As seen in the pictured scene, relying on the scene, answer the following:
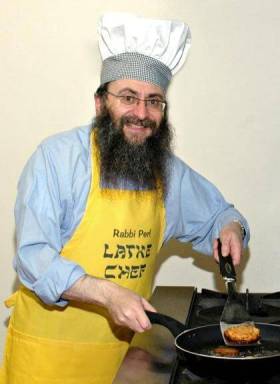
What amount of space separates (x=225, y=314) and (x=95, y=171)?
44cm

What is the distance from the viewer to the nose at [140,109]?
1.47 m

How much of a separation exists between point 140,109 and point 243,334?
553 millimetres

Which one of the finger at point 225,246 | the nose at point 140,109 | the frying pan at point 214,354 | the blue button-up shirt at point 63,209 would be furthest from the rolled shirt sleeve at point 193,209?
the frying pan at point 214,354

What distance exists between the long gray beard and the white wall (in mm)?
329

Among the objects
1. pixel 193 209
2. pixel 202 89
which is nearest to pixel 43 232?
pixel 193 209

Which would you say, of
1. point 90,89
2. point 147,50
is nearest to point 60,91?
point 90,89

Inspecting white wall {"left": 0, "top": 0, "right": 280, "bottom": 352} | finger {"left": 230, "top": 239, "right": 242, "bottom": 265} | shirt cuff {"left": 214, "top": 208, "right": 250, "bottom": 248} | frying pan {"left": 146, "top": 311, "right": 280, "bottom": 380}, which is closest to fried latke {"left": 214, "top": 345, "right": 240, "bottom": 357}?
frying pan {"left": 146, "top": 311, "right": 280, "bottom": 380}

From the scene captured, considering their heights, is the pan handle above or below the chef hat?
below

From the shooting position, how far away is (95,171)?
1.50 meters

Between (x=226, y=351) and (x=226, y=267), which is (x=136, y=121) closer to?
(x=226, y=267)

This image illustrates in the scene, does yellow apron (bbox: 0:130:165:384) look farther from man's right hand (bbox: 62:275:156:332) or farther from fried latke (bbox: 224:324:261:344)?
fried latke (bbox: 224:324:261:344)

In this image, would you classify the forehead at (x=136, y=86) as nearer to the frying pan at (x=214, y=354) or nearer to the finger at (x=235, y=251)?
the finger at (x=235, y=251)

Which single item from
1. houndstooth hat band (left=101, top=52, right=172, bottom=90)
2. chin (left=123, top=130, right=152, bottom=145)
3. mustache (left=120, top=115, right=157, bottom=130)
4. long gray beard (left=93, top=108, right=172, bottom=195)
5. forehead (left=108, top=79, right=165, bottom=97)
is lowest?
long gray beard (left=93, top=108, right=172, bottom=195)

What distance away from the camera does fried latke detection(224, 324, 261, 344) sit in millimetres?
1191
